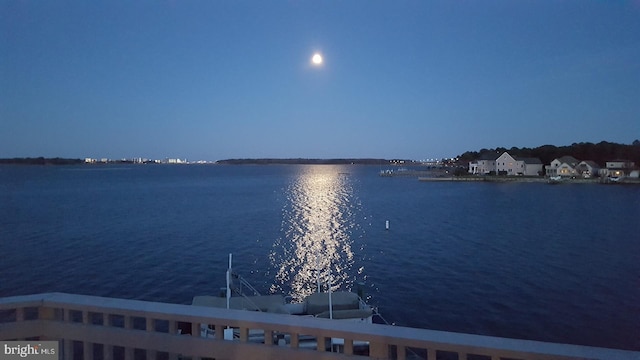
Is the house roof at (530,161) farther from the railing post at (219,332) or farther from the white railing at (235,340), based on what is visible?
the railing post at (219,332)

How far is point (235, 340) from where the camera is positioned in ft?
8.98

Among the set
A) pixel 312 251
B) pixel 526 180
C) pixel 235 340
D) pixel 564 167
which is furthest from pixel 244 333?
pixel 564 167

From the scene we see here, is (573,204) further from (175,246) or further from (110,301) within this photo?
(110,301)

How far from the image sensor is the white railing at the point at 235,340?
2.38 m

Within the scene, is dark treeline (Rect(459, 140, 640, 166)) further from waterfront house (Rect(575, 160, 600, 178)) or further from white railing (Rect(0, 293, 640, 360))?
white railing (Rect(0, 293, 640, 360))

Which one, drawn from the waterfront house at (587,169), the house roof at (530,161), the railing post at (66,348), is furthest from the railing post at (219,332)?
the house roof at (530,161)

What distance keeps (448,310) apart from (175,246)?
729 inches

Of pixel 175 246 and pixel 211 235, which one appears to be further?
pixel 211 235

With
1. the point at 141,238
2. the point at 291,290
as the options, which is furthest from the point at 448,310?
the point at 141,238

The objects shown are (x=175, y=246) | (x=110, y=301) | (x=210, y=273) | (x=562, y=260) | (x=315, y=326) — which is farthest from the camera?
(x=175, y=246)

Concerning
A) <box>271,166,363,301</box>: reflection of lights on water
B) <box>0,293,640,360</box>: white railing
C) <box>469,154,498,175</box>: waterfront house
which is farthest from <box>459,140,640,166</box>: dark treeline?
<box>0,293,640,360</box>: white railing

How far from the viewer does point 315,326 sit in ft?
8.46

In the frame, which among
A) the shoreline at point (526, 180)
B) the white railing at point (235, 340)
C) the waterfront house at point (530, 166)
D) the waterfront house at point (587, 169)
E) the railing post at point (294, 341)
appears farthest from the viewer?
the waterfront house at point (530, 166)

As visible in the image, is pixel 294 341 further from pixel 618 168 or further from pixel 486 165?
pixel 486 165
